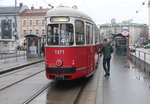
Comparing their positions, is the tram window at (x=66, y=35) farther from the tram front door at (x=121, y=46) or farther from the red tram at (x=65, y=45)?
the tram front door at (x=121, y=46)

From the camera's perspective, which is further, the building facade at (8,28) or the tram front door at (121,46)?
the building facade at (8,28)

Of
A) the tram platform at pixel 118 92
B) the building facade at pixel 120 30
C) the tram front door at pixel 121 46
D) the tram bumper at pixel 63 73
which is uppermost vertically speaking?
the building facade at pixel 120 30

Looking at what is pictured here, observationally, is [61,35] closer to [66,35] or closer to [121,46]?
[66,35]

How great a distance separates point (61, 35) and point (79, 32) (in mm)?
818

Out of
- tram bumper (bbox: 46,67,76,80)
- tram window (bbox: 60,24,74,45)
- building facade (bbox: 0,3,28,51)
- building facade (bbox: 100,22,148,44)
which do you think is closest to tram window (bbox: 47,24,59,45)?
tram window (bbox: 60,24,74,45)

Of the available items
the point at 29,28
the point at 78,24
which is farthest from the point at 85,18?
the point at 29,28

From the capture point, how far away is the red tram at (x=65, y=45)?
30.7 feet

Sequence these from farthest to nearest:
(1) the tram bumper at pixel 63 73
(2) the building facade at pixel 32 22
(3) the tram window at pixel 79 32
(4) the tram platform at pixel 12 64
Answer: (2) the building facade at pixel 32 22 → (4) the tram platform at pixel 12 64 → (3) the tram window at pixel 79 32 → (1) the tram bumper at pixel 63 73

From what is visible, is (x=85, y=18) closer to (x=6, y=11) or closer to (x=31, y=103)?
(x=31, y=103)

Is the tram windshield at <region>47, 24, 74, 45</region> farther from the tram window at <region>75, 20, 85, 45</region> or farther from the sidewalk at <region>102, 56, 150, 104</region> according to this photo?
the sidewalk at <region>102, 56, 150, 104</region>

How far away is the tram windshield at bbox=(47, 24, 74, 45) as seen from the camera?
954cm

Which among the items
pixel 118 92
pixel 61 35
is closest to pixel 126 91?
pixel 118 92

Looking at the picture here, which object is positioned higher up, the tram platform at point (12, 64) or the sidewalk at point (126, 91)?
the tram platform at point (12, 64)

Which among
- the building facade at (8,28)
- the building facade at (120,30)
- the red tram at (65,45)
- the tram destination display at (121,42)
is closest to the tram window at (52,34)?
the red tram at (65,45)
